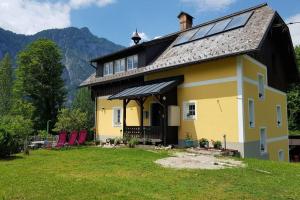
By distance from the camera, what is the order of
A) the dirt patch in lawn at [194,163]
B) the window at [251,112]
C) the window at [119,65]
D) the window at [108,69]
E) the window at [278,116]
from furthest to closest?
the window at [108,69], the window at [119,65], the window at [278,116], the window at [251,112], the dirt patch in lawn at [194,163]

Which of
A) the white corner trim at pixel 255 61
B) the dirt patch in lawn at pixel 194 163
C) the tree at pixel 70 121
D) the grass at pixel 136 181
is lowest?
the grass at pixel 136 181

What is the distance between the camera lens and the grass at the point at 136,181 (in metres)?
7.16

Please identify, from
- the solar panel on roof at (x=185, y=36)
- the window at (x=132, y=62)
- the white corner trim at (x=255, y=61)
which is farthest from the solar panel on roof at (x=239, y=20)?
the window at (x=132, y=62)

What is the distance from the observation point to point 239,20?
1886 centimetres

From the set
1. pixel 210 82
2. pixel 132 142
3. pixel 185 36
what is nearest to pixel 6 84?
pixel 185 36

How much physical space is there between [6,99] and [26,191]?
164 ft

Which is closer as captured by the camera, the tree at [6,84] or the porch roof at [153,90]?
the porch roof at [153,90]

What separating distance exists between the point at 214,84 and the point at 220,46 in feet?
6.74

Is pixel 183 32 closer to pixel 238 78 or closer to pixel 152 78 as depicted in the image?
pixel 152 78

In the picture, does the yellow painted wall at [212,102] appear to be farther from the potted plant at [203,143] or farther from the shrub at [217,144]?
the shrub at [217,144]

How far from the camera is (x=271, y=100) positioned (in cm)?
2036

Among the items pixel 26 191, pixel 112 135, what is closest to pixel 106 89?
pixel 112 135

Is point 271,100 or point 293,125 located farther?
point 293,125

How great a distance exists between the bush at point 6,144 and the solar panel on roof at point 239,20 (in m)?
13.0
